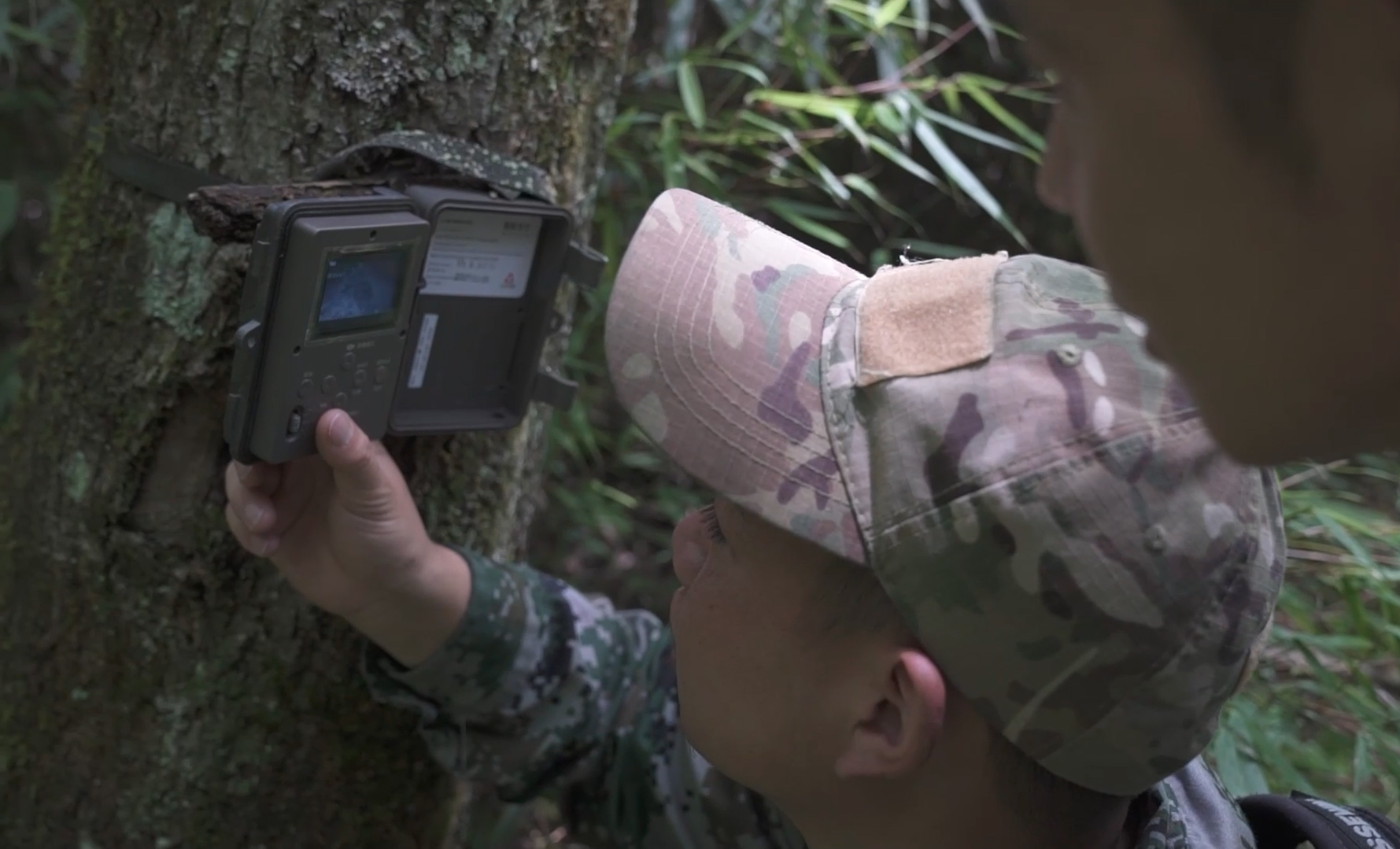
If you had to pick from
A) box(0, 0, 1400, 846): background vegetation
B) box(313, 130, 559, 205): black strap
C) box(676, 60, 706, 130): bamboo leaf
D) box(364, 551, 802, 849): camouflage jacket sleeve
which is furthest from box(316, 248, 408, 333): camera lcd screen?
box(676, 60, 706, 130): bamboo leaf

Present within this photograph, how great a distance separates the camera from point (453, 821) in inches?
58.2

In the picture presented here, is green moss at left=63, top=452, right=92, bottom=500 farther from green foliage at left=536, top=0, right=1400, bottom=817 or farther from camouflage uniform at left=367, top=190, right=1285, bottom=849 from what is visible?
green foliage at left=536, top=0, right=1400, bottom=817

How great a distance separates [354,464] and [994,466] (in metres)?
0.54

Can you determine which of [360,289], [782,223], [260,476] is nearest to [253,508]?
[260,476]

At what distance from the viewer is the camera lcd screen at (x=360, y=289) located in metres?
0.99

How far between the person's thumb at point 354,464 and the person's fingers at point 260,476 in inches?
1.9

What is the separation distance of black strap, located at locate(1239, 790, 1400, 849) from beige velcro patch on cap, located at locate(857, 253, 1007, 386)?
51 cm

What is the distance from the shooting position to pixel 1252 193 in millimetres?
453

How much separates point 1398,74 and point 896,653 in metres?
0.62

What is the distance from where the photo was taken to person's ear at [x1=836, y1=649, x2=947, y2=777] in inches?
36.9

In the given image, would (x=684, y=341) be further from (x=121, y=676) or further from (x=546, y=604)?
(x=121, y=676)

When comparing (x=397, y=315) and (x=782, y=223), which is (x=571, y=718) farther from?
(x=782, y=223)

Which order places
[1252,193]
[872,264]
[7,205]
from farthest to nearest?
1. [872,264]
2. [7,205]
3. [1252,193]

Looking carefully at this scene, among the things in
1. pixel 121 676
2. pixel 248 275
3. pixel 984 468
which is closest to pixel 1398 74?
pixel 984 468
